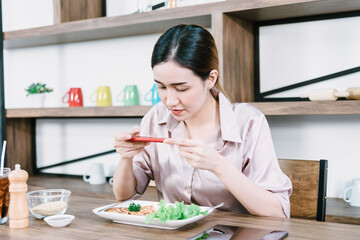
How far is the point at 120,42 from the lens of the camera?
289cm

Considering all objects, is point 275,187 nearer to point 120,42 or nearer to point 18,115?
point 120,42

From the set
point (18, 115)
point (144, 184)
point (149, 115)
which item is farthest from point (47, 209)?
point (18, 115)

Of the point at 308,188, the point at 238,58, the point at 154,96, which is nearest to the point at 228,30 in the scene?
the point at 238,58

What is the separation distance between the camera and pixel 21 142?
318cm

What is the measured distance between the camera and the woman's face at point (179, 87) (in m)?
1.45

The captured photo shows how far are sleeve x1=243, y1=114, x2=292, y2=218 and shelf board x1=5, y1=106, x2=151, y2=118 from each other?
Result: 95cm

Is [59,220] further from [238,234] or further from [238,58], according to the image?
[238,58]

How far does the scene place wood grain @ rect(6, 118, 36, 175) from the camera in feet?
10.1

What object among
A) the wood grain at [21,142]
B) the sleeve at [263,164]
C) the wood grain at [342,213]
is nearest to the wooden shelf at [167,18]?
the wood grain at [21,142]

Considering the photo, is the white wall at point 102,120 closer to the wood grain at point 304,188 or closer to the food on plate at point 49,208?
the wood grain at point 304,188

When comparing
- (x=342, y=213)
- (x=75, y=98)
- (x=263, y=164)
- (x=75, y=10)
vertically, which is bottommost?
(x=342, y=213)

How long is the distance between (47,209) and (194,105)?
1.96 feet

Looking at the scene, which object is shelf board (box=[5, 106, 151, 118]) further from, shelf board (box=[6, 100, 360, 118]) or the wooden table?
the wooden table

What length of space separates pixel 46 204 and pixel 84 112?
1.35 metres
